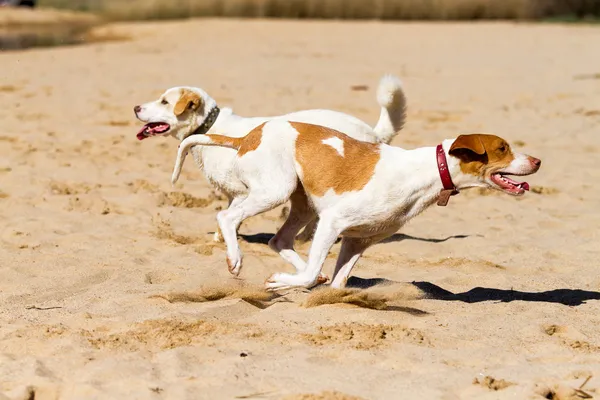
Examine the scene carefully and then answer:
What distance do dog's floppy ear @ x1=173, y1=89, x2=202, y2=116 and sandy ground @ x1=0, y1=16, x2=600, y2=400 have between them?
1085 millimetres

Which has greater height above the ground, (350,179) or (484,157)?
(484,157)

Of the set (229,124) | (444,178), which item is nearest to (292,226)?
(444,178)

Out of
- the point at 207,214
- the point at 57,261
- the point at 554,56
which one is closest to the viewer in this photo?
the point at 57,261

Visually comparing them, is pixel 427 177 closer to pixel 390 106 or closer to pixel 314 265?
pixel 314 265

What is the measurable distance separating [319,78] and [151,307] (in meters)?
11.1

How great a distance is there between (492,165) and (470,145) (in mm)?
248

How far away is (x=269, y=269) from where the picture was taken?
24.6 ft

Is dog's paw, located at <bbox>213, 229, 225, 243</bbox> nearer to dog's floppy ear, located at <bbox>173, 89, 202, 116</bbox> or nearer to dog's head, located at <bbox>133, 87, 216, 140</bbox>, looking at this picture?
dog's head, located at <bbox>133, 87, 216, 140</bbox>

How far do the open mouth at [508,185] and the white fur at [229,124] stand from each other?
6.45 ft

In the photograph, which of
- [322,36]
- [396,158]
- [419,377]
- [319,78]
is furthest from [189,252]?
[322,36]

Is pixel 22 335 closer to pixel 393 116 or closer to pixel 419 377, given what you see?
pixel 419 377

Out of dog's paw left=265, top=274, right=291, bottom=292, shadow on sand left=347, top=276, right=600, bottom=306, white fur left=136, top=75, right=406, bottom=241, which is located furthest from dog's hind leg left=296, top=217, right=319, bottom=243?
dog's paw left=265, top=274, right=291, bottom=292

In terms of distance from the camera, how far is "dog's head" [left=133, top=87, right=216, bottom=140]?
8.15 m

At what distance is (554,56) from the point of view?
62.1ft
